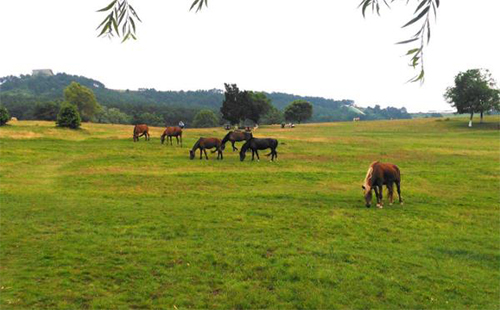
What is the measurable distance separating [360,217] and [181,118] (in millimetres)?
122794

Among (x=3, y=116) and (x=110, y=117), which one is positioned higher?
(x=110, y=117)

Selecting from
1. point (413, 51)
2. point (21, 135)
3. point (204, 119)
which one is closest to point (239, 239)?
point (413, 51)

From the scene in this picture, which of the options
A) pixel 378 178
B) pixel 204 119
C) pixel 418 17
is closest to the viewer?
pixel 418 17

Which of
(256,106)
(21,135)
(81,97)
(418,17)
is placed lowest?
(21,135)

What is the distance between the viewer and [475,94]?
196 feet

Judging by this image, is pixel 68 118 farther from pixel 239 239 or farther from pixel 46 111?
pixel 46 111

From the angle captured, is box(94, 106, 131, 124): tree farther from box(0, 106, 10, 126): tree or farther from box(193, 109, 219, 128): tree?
box(0, 106, 10, 126): tree

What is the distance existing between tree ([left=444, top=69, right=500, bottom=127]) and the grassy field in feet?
152

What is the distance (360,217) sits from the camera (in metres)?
12.8

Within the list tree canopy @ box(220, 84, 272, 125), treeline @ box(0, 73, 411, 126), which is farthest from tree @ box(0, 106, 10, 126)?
treeline @ box(0, 73, 411, 126)

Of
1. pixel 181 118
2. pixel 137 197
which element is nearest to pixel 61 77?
pixel 181 118

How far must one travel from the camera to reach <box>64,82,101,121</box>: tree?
67562 millimetres

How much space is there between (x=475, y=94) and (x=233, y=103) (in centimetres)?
4353

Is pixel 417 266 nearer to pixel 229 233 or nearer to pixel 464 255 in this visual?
pixel 464 255
